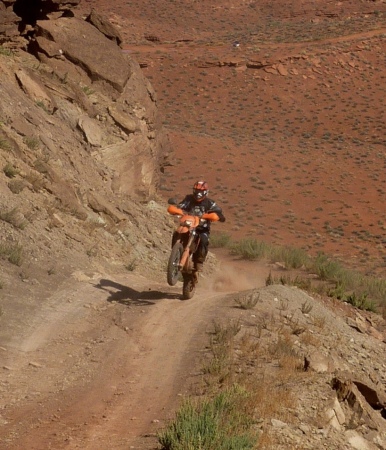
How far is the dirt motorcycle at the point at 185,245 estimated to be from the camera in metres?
10.7

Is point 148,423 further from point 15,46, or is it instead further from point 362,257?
point 362,257

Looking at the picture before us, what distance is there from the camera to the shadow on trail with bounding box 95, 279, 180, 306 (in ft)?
34.7

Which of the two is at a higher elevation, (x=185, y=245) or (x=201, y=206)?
(x=201, y=206)

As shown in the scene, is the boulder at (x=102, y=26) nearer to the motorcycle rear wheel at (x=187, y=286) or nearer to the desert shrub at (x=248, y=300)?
the motorcycle rear wheel at (x=187, y=286)

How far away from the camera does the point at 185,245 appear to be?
1092 centimetres

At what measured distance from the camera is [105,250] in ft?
43.7

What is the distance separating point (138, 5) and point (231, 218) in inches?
2086

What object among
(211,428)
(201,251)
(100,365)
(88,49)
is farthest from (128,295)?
(88,49)

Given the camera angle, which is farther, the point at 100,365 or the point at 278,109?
the point at 278,109

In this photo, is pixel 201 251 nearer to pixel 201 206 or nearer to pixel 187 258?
pixel 187 258

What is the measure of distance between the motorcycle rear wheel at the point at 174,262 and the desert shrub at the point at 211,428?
173 inches

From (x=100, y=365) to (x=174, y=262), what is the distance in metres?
3.08

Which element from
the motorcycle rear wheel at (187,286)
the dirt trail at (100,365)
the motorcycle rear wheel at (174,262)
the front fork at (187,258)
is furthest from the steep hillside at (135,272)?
the front fork at (187,258)

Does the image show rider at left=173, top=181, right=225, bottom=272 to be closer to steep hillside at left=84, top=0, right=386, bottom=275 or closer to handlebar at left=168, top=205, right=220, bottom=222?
handlebar at left=168, top=205, right=220, bottom=222
